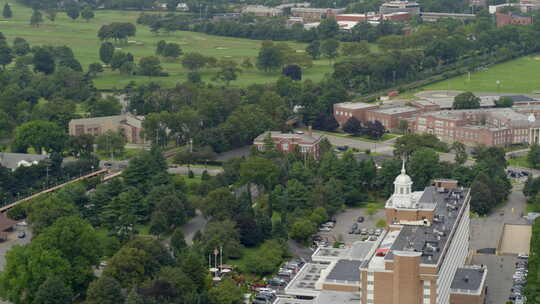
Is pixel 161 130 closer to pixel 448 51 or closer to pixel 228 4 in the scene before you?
pixel 448 51

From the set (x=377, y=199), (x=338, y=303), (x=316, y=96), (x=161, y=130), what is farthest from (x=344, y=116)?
(x=338, y=303)

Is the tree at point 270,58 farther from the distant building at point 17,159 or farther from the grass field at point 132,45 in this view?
the distant building at point 17,159

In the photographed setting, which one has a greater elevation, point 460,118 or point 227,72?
point 227,72

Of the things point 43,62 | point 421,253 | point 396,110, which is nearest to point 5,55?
point 43,62

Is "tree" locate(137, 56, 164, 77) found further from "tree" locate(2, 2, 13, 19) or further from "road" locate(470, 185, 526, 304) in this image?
"road" locate(470, 185, 526, 304)

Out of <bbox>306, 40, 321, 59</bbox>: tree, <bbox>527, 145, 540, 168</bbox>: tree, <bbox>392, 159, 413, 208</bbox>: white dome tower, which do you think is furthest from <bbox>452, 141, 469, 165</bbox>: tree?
<bbox>306, 40, 321, 59</bbox>: tree

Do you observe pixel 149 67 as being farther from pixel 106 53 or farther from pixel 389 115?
pixel 389 115
